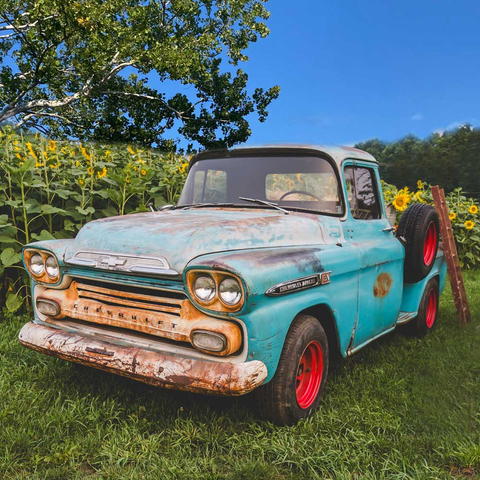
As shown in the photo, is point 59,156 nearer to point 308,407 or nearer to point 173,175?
point 173,175

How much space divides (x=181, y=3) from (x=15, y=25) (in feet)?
25.3

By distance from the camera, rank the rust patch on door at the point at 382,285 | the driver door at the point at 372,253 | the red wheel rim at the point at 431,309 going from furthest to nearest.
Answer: the red wheel rim at the point at 431,309 → the rust patch on door at the point at 382,285 → the driver door at the point at 372,253

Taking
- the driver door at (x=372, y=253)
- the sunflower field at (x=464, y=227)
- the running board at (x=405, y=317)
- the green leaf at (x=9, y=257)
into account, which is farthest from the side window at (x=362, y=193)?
the sunflower field at (x=464, y=227)

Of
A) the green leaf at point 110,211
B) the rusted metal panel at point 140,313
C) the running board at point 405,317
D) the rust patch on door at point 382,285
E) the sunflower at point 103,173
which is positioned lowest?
the running board at point 405,317

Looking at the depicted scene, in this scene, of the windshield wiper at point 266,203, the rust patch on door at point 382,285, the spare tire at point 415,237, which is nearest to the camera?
the windshield wiper at point 266,203

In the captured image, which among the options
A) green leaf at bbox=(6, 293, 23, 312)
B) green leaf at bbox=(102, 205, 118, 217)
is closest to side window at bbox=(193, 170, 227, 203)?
green leaf at bbox=(102, 205, 118, 217)

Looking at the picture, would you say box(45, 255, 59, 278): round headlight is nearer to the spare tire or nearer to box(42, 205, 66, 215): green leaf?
box(42, 205, 66, 215): green leaf

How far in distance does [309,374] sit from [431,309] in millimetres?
2776

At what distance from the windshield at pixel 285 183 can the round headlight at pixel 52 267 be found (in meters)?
1.34

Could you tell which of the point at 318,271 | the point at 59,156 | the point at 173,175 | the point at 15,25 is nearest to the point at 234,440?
the point at 318,271

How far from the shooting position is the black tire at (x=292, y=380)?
295cm

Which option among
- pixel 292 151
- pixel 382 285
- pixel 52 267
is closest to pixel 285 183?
pixel 292 151

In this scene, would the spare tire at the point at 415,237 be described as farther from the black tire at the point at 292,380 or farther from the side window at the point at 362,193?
the black tire at the point at 292,380

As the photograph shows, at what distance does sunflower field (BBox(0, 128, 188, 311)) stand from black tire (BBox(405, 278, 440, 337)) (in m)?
3.03
